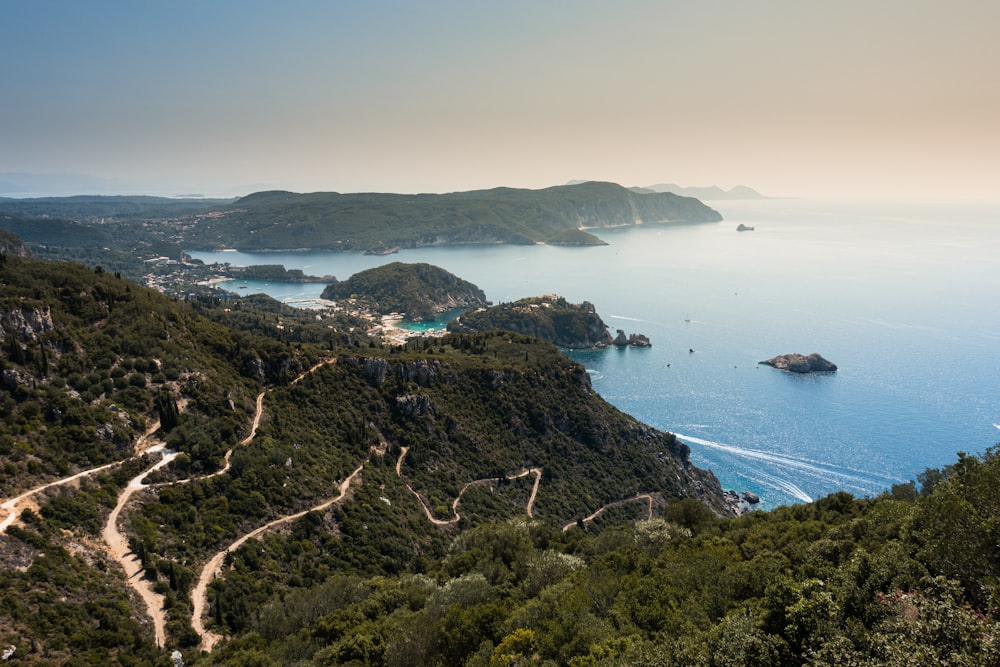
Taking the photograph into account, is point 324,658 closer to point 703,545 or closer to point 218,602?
point 218,602

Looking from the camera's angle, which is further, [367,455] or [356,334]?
[356,334]

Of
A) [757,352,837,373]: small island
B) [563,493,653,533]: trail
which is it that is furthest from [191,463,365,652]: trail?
[757,352,837,373]: small island

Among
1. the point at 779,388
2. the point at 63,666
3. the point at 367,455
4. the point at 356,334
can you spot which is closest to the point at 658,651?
the point at 63,666

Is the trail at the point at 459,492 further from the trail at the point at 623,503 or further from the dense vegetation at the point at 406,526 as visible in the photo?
the trail at the point at 623,503

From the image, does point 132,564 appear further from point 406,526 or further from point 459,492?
point 459,492

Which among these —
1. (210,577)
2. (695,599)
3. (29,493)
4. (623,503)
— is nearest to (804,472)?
(623,503)
